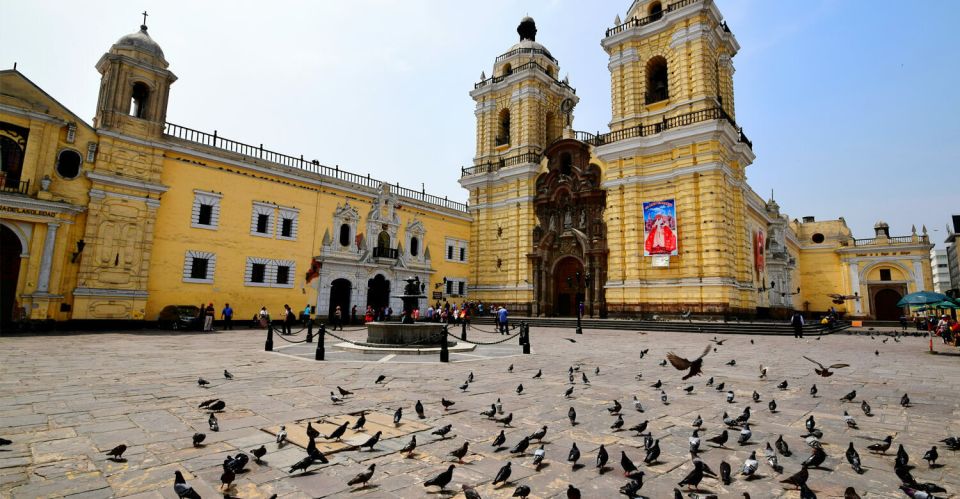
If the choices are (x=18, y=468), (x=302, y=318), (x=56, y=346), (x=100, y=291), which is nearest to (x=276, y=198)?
(x=302, y=318)

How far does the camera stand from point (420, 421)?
4785 millimetres

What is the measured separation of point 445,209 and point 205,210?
49.1ft

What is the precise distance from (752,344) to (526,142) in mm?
20813

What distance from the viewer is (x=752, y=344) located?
1437cm

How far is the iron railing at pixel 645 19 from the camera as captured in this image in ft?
80.8

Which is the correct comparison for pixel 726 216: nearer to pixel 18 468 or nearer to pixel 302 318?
pixel 302 318

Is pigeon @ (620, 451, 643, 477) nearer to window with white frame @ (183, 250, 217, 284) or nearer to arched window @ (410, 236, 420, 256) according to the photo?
window with white frame @ (183, 250, 217, 284)

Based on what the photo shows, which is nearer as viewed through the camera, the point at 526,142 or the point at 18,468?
the point at 18,468

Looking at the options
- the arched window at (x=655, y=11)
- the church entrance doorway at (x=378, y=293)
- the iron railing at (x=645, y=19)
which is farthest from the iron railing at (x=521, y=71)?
the church entrance doorway at (x=378, y=293)

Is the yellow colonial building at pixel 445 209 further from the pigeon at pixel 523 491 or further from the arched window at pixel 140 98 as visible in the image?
the pigeon at pixel 523 491

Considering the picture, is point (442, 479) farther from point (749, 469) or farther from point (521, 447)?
point (749, 469)

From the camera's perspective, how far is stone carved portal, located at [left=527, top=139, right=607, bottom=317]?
26.9 meters

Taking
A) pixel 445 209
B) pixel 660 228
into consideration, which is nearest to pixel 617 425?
pixel 660 228

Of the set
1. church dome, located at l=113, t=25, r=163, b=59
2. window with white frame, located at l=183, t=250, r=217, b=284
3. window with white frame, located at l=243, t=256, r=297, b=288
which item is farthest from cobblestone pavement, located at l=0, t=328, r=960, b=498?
church dome, located at l=113, t=25, r=163, b=59
